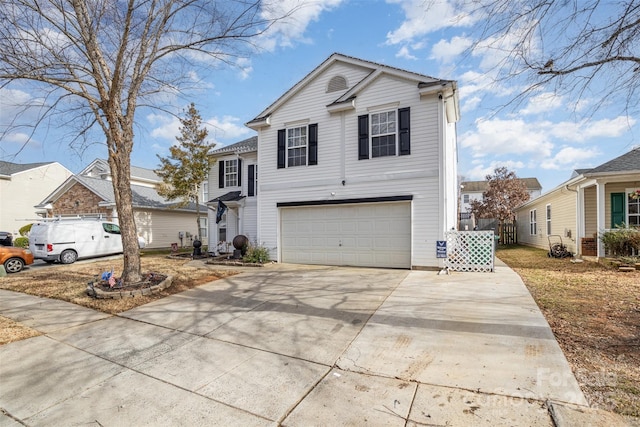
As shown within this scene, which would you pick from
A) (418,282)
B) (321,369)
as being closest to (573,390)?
(321,369)

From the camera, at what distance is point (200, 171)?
1609 cm

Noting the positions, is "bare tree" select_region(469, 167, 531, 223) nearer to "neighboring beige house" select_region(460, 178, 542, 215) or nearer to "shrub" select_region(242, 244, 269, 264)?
"neighboring beige house" select_region(460, 178, 542, 215)

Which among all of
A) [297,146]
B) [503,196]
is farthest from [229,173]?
[503,196]

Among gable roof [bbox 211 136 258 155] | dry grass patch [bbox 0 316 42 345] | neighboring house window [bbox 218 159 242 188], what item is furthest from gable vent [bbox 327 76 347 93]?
dry grass patch [bbox 0 316 42 345]

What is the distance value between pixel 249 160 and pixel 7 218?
72.6 feet

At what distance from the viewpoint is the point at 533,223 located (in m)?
20.3

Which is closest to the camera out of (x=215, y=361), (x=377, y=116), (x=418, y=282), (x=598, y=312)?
(x=215, y=361)

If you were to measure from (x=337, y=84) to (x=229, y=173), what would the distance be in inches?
301

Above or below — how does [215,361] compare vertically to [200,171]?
below

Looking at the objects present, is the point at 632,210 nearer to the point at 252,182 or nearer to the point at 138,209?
the point at 252,182

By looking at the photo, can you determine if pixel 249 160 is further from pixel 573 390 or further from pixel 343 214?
pixel 573 390

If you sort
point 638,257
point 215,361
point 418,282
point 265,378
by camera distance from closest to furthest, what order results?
point 265,378 → point 215,361 → point 418,282 → point 638,257

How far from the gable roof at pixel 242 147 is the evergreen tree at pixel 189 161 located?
0.68 metres

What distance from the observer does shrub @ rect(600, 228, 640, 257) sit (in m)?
10.4
